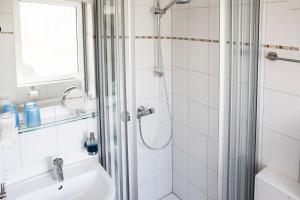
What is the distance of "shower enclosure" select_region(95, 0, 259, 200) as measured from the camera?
1.24 m

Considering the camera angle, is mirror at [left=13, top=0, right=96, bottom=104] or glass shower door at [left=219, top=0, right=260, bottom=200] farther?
mirror at [left=13, top=0, right=96, bottom=104]

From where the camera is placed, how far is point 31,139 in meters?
1.60

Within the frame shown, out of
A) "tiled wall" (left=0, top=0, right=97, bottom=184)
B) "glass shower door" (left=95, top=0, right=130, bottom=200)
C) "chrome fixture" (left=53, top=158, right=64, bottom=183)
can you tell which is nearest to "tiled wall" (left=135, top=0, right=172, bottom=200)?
"glass shower door" (left=95, top=0, right=130, bottom=200)

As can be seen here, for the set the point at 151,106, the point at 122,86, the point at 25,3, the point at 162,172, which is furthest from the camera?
the point at 162,172

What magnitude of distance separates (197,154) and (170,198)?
62cm

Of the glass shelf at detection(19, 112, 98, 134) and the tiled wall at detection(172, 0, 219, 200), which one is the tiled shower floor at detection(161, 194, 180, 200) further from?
the glass shelf at detection(19, 112, 98, 134)

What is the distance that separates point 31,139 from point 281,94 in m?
1.50

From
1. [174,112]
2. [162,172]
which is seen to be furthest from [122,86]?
[162,172]

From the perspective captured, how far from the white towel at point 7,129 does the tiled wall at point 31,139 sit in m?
0.13

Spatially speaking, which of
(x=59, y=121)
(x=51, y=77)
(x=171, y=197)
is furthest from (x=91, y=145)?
(x=171, y=197)

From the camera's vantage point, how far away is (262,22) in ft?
4.90

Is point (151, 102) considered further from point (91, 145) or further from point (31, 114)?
point (31, 114)

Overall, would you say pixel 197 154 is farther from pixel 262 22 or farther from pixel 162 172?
pixel 262 22

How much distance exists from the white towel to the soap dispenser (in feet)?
1.57
